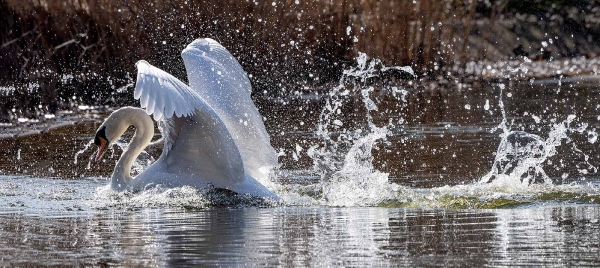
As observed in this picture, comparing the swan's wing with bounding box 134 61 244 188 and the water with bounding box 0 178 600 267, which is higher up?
the swan's wing with bounding box 134 61 244 188

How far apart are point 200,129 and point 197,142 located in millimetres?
165

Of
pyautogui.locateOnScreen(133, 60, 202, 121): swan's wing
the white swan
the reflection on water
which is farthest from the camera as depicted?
the white swan

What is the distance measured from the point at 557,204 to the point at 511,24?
1785 cm

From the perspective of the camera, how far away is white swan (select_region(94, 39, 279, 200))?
7723 mm

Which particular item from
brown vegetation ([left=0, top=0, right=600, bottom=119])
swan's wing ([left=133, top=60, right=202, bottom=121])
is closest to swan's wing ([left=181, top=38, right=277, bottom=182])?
swan's wing ([left=133, top=60, right=202, bottom=121])

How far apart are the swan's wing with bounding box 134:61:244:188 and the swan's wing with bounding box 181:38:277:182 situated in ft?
2.09

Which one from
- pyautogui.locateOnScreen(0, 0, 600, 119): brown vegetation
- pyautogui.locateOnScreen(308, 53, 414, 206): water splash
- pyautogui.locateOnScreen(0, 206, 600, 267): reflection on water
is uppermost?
pyautogui.locateOnScreen(0, 0, 600, 119): brown vegetation

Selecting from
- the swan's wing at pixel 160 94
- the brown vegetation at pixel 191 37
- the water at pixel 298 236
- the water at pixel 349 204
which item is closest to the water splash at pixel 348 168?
the water at pixel 349 204

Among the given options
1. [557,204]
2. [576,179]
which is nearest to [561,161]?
[576,179]

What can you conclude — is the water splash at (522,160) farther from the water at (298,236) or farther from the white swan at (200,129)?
the white swan at (200,129)

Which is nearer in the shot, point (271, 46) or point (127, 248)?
point (127, 248)

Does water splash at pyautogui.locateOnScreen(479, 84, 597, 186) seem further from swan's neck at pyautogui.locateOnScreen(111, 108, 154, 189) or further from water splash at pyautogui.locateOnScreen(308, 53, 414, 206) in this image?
swan's neck at pyautogui.locateOnScreen(111, 108, 154, 189)

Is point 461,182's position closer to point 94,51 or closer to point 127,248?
point 127,248

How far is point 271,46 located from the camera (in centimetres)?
1791
